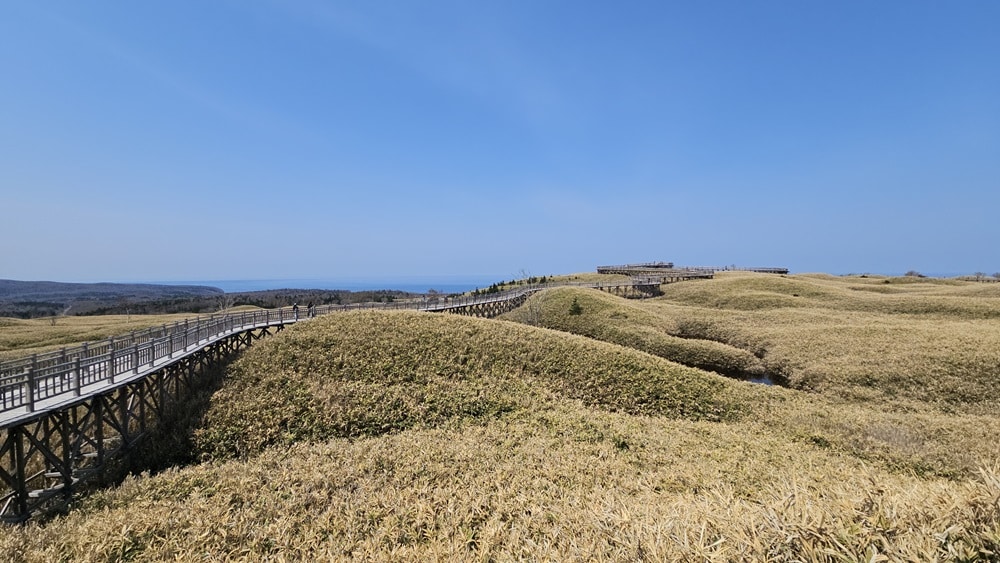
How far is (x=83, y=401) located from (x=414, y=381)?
1319cm

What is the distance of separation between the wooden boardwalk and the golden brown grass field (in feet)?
6.77

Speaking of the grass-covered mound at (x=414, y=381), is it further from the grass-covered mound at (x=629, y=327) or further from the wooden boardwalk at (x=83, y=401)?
the grass-covered mound at (x=629, y=327)

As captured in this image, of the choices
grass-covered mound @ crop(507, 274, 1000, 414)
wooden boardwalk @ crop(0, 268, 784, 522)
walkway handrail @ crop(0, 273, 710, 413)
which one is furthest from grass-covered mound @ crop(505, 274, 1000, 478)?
wooden boardwalk @ crop(0, 268, 784, 522)

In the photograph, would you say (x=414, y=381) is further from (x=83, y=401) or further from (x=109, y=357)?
(x=83, y=401)

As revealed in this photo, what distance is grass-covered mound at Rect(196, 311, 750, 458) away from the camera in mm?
19375

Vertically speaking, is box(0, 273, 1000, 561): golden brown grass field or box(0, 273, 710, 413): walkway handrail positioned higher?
box(0, 273, 710, 413): walkway handrail

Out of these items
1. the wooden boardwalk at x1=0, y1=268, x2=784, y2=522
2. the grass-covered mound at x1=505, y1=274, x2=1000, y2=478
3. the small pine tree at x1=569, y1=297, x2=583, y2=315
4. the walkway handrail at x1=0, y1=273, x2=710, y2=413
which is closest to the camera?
the wooden boardwalk at x1=0, y1=268, x2=784, y2=522

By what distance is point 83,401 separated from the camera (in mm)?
14000

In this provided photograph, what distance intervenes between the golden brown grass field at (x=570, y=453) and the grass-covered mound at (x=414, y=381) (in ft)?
0.42

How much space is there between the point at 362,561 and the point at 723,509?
7357 millimetres

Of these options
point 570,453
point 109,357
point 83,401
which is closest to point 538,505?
point 570,453

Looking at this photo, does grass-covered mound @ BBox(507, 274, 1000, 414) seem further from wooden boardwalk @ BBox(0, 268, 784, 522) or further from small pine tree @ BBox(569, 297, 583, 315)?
wooden boardwalk @ BBox(0, 268, 784, 522)

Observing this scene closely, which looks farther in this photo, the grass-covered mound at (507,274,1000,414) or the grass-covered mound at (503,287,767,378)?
the grass-covered mound at (503,287,767,378)

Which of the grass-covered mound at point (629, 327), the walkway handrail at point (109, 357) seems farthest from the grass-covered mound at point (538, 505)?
the grass-covered mound at point (629, 327)
